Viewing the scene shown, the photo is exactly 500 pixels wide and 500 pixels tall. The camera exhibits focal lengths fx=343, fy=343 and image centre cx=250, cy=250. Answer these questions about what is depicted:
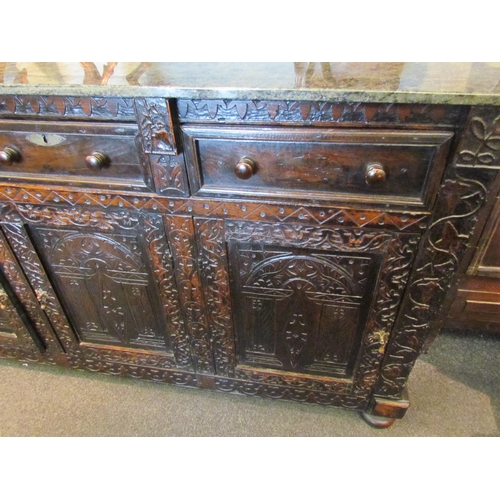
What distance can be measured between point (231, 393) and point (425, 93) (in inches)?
38.1

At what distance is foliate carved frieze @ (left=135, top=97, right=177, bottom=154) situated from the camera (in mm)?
627

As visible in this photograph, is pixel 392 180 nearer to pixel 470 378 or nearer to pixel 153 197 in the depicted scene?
pixel 153 197

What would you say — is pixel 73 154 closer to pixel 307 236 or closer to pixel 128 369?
pixel 307 236

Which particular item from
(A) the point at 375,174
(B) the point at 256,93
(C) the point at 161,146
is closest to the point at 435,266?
(A) the point at 375,174

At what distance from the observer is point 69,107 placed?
67 centimetres

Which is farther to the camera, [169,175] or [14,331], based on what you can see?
[14,331]

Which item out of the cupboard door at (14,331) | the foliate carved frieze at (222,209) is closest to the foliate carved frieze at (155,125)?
the foliate carved frieze at (222,209)

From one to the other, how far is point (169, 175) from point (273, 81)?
273 millimetres

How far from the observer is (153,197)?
2.45 feet

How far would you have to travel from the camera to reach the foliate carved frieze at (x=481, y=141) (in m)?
0.55

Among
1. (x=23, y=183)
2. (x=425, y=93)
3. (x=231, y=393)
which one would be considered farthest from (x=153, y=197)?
(x=231, y=393)

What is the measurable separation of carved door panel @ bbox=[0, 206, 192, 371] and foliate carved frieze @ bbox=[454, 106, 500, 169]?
0.61 meters

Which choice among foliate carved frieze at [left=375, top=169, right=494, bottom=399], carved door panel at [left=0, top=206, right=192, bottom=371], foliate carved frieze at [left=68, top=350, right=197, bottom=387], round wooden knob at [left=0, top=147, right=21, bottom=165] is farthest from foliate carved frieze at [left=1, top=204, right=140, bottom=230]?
foliate carved frieze at [left=375, top=169, right=494, bottom=399]


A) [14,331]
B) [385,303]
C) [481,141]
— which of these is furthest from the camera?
[14,331]
